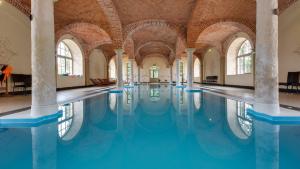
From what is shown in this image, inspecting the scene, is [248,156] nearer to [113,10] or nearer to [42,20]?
[42,20]

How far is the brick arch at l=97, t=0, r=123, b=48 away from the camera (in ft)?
39.3

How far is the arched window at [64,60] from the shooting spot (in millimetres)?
18047

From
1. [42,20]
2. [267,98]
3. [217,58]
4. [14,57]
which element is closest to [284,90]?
[267,98]

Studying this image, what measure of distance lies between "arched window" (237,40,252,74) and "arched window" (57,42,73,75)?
61.0ft

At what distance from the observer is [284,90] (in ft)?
40.0

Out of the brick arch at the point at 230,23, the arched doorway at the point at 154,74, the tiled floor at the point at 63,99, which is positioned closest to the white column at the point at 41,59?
the tiled floor at the point at 63,99

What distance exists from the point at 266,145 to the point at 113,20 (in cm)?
1344

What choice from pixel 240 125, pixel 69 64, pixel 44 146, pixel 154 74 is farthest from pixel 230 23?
pixel 154 74

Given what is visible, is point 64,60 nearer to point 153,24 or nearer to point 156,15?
point 153,24

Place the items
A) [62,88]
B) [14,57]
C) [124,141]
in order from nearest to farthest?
[124,141]
[14,57]
[62,88]

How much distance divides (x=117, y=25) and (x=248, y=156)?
554 inches

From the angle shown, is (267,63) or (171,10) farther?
(171,10)

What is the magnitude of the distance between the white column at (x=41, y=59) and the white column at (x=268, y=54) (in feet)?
20.2

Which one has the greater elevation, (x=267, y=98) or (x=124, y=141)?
(x=267, y=98)
